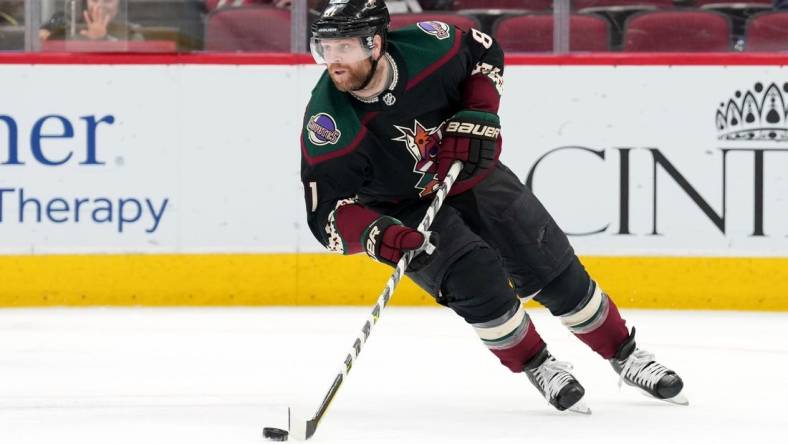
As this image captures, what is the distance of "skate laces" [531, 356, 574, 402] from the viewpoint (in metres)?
3.19

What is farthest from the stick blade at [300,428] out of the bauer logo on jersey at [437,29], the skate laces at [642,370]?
the bauer logo on jersey at [437,29]

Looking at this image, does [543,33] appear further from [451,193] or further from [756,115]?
[451,193]

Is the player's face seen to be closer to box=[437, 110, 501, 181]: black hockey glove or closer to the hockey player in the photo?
the hockey player

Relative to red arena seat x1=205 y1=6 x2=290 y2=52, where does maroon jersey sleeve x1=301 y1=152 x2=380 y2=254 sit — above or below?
below

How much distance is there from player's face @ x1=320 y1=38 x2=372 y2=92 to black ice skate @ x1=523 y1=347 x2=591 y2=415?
0.74 m

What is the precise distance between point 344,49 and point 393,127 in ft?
0.76

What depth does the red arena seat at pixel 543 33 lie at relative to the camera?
5480mm

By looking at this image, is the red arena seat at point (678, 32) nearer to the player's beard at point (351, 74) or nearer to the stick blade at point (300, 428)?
the player's beard at point (351, 74)

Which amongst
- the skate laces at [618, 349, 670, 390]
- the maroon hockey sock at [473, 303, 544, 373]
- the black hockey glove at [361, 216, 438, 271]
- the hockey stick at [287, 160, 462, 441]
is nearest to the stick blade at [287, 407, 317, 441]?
the hockey stick at [287, 160, 462, 441]

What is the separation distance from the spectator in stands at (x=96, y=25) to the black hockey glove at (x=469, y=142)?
2.57m

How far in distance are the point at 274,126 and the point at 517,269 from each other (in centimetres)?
233

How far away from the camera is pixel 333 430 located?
306 centimetres

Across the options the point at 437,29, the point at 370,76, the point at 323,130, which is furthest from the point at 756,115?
the point at 323,130

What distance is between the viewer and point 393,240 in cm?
296
